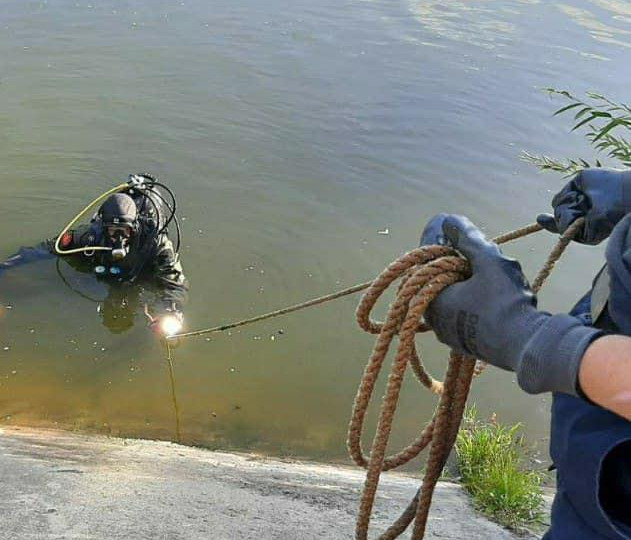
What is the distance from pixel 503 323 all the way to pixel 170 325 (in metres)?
4.64

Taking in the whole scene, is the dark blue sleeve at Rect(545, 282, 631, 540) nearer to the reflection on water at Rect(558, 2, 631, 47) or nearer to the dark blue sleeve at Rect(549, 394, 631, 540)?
the dark blue sleeve at Rect(549, 394, 631, 540)

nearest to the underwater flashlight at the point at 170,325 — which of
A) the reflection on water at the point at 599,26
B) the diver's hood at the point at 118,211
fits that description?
the diver's hood at the point at 118,211

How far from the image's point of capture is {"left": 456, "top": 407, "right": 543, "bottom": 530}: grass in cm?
302

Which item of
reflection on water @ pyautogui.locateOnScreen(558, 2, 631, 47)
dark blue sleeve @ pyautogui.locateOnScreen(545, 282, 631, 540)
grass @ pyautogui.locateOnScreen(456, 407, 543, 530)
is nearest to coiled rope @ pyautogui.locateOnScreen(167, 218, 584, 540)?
dark blue sleeve @ pyautogui.locateOnScreen(545, 282, 631, 540)

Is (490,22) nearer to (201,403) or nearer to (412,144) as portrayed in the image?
(412,144)

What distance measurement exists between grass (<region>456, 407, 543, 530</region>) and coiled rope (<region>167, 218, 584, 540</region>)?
138 cm

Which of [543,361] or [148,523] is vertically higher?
[543,361]

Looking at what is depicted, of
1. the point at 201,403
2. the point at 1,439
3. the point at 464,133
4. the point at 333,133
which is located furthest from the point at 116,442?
the point at 464,133

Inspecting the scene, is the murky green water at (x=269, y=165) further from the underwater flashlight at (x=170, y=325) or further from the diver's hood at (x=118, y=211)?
the diver's hood at (x=118, y=211)

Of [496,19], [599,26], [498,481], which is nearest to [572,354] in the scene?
[498,481]

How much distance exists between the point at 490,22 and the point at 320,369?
10.3 metres

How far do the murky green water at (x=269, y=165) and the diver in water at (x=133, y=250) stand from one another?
212 millimetres

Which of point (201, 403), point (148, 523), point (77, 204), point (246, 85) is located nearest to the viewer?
point (148, 523)

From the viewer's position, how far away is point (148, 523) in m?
2.51
